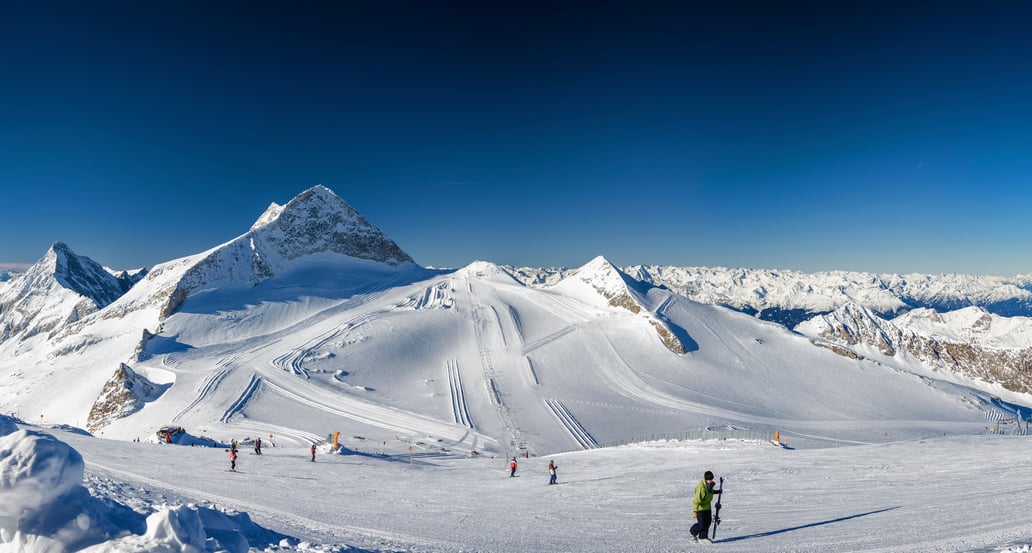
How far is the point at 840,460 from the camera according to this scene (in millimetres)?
20016

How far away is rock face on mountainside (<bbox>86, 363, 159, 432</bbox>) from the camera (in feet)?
151

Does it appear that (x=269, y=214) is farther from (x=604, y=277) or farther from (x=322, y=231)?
(x=604, y=277)

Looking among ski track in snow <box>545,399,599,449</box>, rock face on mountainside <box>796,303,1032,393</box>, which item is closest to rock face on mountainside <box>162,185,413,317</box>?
ski track in snow <box>545,399,599,449</box>

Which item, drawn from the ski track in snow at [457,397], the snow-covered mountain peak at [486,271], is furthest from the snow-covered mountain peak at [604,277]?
the ski track in snow at [457,397]

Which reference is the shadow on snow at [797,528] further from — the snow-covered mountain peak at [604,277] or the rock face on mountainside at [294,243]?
the rock face on mountainside at [294,243]

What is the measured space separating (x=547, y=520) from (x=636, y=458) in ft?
37.2

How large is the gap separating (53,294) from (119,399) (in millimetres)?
109751

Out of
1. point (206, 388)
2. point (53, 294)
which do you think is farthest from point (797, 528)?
point (53, 294)

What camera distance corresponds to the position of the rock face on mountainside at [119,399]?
4609 centimetres

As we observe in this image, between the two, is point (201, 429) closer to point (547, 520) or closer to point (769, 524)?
point (547, 520)

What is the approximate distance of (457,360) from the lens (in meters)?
60.6

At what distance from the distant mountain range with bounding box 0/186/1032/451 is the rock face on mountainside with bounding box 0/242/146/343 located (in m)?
14.4

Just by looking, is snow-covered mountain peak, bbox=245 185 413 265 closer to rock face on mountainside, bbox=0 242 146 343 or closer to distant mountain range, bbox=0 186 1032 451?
distant mountain range, bbox=0 186 1032 451

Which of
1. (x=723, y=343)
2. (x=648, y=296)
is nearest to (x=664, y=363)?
(x=723, y=343)
